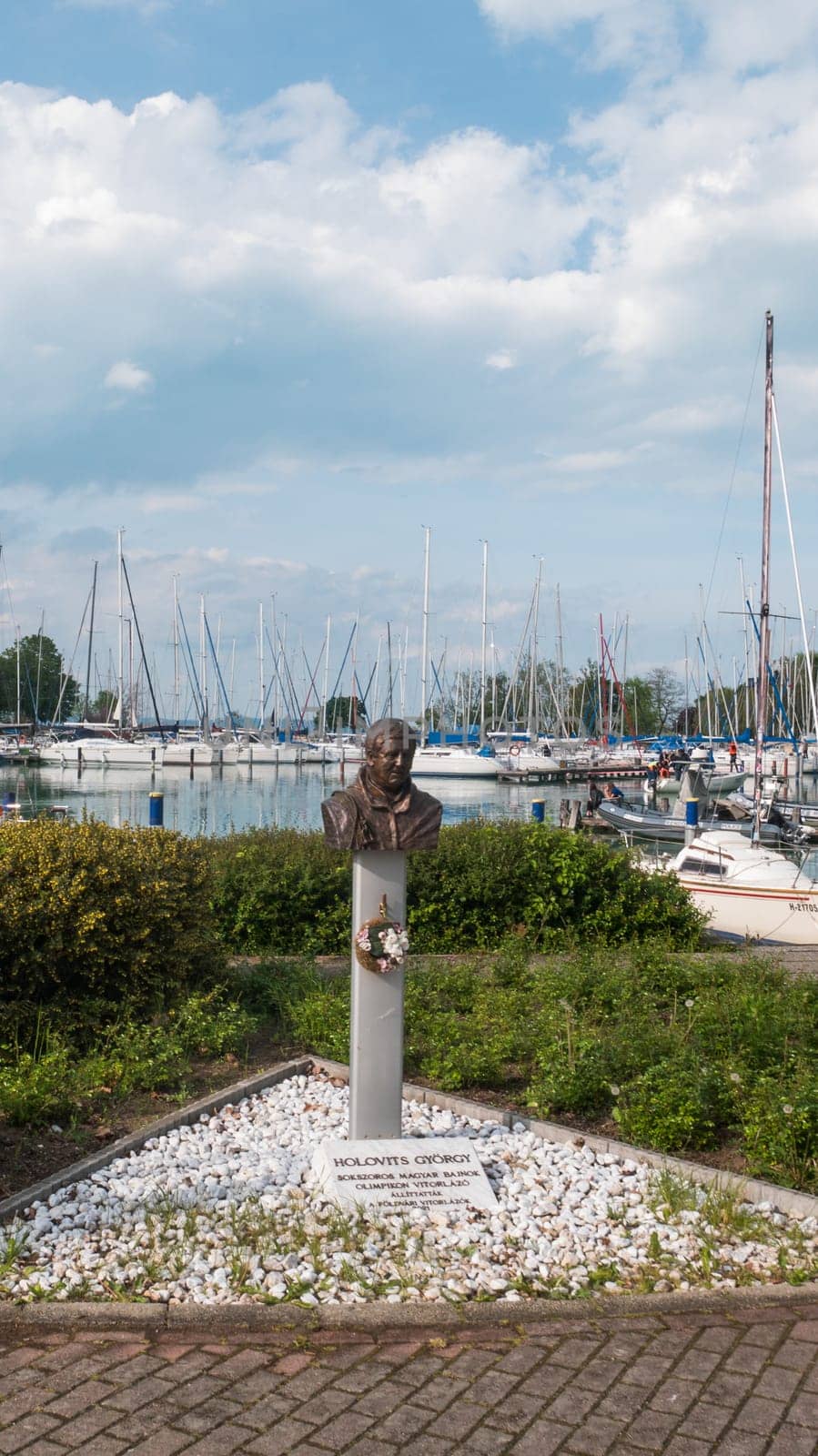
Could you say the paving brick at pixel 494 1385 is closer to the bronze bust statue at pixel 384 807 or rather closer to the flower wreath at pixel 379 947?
the flower wreath at pixel 379 947

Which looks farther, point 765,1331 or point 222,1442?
point 765,1331

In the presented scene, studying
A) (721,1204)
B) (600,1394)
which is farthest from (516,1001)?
(600,1394)

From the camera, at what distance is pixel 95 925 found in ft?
25.0

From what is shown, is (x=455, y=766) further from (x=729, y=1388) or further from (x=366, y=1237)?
(x=729, y=1388)

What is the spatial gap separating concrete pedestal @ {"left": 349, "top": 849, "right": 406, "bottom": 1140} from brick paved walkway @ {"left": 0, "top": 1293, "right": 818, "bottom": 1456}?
1.47 m

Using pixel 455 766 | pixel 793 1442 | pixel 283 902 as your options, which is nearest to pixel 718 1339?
pixel 793 1442

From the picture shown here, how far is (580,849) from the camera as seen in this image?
12078 mm

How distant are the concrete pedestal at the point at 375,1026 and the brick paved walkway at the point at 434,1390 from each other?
1466 millimetres

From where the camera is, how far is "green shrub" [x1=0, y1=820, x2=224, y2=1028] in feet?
24.4

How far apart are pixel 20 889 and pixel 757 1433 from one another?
5.43m

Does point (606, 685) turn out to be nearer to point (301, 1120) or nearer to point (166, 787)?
point (166, 787)

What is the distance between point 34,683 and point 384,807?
102612 millimetres

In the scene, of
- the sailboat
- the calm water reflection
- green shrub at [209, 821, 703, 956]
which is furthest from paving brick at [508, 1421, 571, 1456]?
the calm water reflection

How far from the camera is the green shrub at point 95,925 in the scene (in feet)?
24.4
